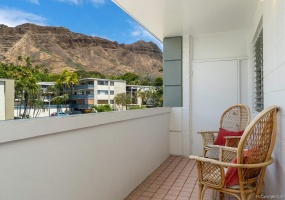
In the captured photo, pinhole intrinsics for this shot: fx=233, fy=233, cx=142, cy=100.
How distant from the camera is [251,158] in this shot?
1.80m

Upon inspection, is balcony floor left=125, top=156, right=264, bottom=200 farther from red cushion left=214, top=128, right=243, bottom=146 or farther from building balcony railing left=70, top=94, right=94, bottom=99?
building balcony railing left=70, top=94, right=94, bottom=99

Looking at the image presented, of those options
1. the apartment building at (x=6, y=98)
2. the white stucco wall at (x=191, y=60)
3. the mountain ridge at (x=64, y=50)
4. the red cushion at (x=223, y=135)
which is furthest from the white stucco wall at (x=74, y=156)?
the white stucco wall at (x=191, y=60)

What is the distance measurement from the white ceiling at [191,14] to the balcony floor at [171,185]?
2.48 m

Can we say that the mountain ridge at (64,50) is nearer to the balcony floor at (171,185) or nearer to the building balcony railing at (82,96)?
the building balcony railing at (82,96)

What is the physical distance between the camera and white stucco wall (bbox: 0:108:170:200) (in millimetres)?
1355

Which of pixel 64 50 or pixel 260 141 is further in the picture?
pixel 260 141

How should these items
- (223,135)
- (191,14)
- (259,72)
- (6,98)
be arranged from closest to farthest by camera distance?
(6,98) < (223,135) < (259,72) < (191,14)

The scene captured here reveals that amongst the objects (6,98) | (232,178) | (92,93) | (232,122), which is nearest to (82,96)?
(92,93)

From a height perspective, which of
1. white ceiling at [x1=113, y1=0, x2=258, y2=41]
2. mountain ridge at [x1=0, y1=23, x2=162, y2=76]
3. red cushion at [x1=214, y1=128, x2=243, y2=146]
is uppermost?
white ceiling at [x1=113, y1=0, x2=258, y2=41]

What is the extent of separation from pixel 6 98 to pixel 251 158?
5.63ft

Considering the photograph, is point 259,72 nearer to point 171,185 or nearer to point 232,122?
point 232,122

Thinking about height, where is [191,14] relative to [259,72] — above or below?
above

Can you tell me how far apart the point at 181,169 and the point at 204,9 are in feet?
8.34

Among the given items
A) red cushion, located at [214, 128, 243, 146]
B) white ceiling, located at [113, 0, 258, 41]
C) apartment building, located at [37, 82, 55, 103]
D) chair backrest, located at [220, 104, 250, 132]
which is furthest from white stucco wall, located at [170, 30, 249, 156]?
apartment building, located at [37, 82, 55, 103]
